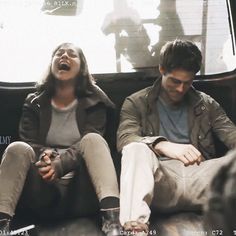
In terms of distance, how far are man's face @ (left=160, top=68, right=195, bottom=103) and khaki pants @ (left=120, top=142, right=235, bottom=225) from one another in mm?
284

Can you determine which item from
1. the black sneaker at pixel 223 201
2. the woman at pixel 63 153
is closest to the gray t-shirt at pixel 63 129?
the woman at pixel 63 153

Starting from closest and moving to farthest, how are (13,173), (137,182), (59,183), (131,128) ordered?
(137,182) < (13,173) < (59,183) < (131,128)

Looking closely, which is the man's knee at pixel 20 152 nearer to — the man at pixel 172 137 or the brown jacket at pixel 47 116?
the brown jacket at pixel 47 116

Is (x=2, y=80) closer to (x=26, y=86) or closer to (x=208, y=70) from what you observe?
(x=26, y=86)

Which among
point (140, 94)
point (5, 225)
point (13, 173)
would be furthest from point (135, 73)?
point (5, 225)

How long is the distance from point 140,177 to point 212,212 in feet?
2.01

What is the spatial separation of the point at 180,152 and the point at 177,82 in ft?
1.05

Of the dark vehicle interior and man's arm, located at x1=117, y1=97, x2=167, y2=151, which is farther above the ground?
the dark vehicle interior

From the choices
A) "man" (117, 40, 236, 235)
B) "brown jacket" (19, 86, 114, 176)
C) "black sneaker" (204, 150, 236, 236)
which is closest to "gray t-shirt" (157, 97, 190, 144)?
"man" (117, 40, 236, 235)

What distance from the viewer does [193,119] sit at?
5.99ft

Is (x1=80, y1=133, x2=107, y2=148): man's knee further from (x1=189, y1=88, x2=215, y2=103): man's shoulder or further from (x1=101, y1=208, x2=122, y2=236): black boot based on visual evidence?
(x1=189, y1=88, x2=215, y2=103): man's shoulder

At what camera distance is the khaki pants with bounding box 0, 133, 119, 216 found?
1503 millimetres

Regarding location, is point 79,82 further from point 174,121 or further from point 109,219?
point 109,219

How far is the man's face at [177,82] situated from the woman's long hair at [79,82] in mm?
312
